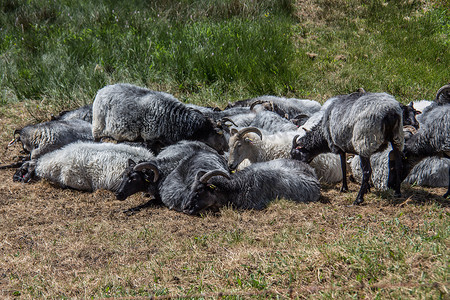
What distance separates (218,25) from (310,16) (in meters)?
3.91

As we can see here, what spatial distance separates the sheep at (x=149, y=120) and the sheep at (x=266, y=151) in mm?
627

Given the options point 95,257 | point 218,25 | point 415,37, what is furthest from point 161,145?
point 415,37

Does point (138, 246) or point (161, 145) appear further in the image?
point (161, 145)

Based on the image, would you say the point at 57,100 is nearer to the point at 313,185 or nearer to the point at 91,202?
the point at 91,202

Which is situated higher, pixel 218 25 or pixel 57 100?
pixel 218 25

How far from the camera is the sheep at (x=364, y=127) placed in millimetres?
5883

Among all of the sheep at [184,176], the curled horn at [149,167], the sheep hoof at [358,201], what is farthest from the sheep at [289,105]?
the sheep hoof at [358,201]

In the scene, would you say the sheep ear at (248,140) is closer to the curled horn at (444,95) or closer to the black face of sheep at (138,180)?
the black face of sheep at (138,180)

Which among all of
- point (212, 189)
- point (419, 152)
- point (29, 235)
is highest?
point (419, 152)

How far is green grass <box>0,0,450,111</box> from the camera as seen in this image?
12250 millimetres

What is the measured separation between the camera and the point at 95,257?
5129 mm

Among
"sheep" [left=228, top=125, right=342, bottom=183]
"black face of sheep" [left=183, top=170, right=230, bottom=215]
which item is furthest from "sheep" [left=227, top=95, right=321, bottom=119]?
"black face of sheep" [left=183, top=170, right=230, bottom=215]

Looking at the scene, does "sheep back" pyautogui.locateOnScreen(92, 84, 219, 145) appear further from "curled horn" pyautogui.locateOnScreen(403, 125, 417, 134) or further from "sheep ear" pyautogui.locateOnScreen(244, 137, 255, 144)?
"curled horn" pyautogui.locateOnScreen(403, 125, 417, 134)

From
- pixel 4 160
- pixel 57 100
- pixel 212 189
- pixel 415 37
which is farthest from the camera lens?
pixel 415 37
